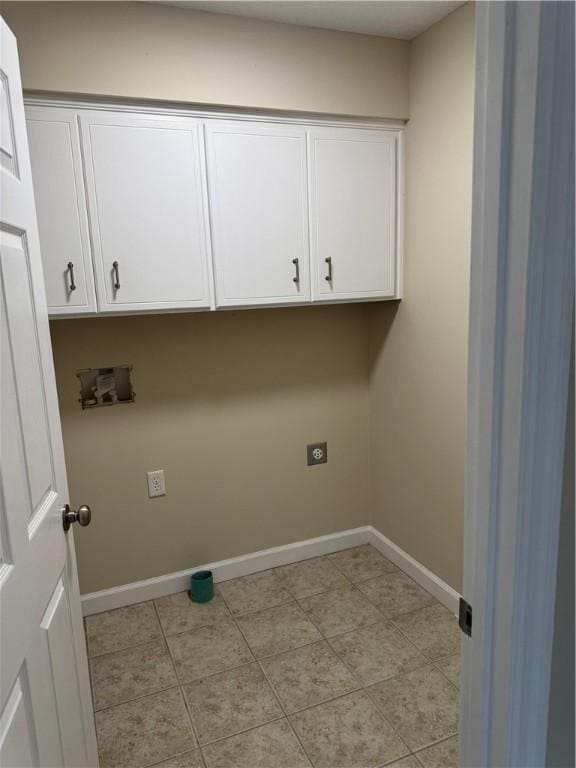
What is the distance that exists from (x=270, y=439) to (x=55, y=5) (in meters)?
1.91

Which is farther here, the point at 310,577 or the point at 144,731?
the point at 310,577

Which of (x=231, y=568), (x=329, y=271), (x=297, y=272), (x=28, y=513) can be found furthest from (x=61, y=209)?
(x=231, y=568)

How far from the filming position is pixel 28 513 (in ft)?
3.50

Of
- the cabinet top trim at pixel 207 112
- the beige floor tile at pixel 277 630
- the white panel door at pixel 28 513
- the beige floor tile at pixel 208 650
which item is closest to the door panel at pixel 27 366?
the white panel door at pixel 28 513

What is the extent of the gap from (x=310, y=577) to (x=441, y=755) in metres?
1.09

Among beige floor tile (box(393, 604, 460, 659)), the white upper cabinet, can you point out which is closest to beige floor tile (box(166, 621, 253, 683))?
beige floor tile (box(393, 604, 460, 659))

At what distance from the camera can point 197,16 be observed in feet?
6.38

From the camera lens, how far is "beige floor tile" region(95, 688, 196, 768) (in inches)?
66.6

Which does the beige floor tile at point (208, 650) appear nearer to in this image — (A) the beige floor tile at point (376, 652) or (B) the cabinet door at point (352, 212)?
(A) the beige floor tile at point (376, 652)

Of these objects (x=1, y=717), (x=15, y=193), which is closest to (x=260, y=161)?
(x=15, y=193)

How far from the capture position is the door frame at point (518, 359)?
2.27 ft

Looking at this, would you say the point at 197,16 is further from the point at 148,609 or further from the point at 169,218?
the point at 148,609

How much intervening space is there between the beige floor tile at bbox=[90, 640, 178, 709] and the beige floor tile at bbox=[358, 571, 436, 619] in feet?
3.13

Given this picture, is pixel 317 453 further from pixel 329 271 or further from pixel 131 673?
pixel 131 673
